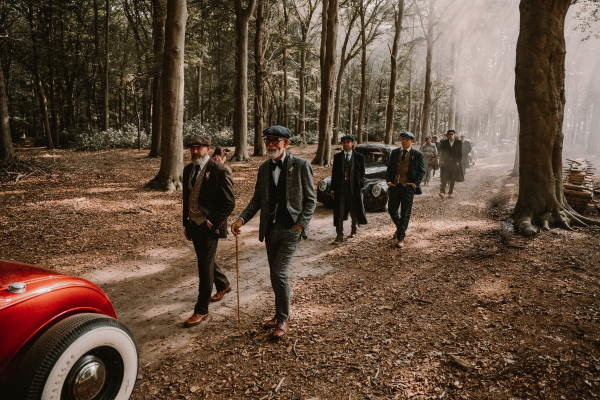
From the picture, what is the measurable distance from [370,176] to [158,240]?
19.3 ft

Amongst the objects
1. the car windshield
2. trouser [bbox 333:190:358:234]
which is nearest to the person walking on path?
the car windshield

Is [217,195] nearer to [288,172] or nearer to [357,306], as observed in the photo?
[288,172]

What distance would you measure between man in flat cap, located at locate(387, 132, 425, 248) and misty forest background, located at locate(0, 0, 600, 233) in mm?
2492

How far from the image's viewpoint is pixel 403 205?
285 inches

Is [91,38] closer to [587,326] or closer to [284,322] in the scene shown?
[284,322]

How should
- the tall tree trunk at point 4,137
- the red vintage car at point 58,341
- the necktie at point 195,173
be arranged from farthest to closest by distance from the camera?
the tall tree trunk at point 4,137 < the necktie at point 195,173 < the red vintage car at point 58,341

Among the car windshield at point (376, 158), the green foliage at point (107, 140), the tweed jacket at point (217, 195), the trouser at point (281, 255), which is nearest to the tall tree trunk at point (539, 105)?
the car windshield at point (376, 158)

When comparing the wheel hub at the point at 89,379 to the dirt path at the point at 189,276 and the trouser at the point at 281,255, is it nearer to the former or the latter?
the dirt path at the point at 189,276

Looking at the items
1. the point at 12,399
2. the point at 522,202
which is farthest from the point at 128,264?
the point at 522,202

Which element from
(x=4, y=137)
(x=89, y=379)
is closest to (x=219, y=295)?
(x=89, y=379)

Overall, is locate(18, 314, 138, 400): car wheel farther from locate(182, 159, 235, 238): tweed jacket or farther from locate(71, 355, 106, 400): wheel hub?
locate(182, 159, 235, 238): tweed jacket

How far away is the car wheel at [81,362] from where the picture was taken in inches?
78.5

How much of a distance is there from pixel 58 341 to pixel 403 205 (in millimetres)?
6245

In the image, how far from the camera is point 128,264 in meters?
6.01
